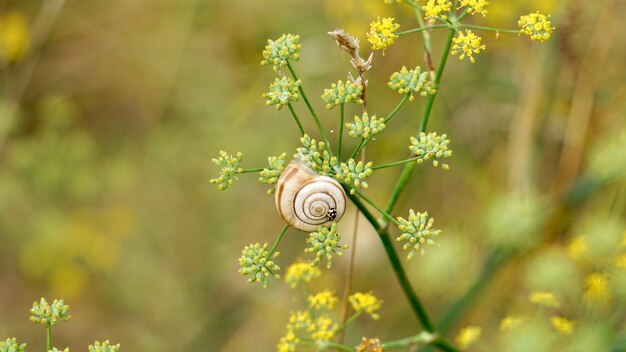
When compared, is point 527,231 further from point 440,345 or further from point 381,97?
point 381,97

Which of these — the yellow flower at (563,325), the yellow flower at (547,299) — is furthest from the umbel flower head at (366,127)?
the yellow flower at (563,325)

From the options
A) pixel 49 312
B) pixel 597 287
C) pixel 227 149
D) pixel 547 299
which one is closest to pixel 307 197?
pixel 49 312

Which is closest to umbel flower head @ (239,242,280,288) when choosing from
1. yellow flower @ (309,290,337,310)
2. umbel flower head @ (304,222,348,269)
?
umbel flower head @ (304,222,348,269)

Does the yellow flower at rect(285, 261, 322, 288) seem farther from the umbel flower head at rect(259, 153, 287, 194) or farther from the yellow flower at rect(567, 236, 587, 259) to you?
the yellow flower at rect(567, 236, 587, 259)

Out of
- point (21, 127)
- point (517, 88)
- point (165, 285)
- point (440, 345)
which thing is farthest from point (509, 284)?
point (21, 127)

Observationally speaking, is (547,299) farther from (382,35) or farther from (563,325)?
(382,35)

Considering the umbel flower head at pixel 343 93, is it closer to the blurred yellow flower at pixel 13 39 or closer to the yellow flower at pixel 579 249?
the yellow flower at pixel 579 249

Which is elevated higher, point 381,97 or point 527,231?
point 381,97
